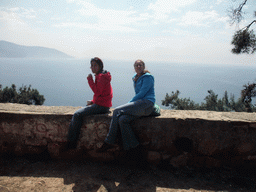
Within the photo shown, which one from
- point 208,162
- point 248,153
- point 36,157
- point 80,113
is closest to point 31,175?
point 36,157

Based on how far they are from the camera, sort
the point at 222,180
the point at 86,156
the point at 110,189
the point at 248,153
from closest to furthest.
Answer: the point at 110,189, the point at 222,180, the point at 248,153, the point at 86,156

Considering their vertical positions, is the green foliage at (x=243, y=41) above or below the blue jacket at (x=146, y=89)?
above

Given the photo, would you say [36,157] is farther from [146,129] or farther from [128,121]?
[146,129]

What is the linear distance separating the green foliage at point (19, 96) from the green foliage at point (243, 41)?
872 inches

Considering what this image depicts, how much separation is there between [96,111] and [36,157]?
118cm

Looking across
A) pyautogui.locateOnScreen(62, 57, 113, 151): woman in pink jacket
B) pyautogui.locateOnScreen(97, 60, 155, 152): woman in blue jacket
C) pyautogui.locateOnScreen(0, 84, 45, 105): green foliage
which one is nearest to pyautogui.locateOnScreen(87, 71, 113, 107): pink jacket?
pyautogui.locateOnScreen(62, 57, 113, 151): woman in pink jacket

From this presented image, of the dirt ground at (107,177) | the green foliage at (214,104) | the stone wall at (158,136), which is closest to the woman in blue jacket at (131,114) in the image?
the stone wall at (158,136)

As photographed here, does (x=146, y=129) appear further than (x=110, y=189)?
Yes

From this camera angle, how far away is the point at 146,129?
2.61 meters

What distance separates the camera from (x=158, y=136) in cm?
260

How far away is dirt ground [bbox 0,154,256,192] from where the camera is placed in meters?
2.17

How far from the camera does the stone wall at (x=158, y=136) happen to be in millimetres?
2527

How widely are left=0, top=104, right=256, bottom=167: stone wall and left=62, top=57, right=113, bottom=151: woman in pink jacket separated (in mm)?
100

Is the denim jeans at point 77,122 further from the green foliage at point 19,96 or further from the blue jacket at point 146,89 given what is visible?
the green foliage at point 19,96
